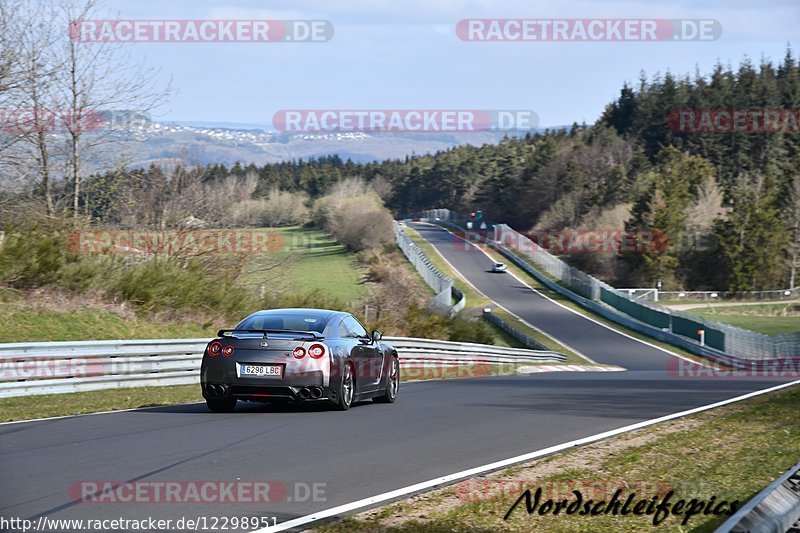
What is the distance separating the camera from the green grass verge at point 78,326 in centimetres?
2041

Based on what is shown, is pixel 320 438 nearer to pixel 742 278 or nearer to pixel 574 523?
pixel 574 523

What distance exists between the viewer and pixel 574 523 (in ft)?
22.1

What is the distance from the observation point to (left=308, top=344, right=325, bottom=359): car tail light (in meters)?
12.5

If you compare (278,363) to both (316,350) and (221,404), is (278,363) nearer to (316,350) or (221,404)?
(316,350)

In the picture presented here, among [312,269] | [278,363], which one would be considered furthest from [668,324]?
[278,363]

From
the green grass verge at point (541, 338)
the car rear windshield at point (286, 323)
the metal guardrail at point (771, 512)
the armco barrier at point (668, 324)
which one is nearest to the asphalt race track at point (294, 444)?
the car rear windshield at point (286, 323)

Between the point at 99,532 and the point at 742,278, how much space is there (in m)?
96.3

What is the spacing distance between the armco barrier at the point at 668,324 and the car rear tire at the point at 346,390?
125ft

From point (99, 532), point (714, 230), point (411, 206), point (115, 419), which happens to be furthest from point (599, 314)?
point (411, 206)

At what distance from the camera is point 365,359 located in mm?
14023

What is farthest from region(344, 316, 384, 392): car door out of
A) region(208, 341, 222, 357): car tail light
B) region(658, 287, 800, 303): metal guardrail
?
region(658, 287, 800, 303): metal guardrail

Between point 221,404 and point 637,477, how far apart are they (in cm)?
620

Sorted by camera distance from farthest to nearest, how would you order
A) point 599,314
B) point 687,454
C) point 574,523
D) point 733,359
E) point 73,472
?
point 599,314
point 733,359
point 687,454
point 73,472
point 574,523

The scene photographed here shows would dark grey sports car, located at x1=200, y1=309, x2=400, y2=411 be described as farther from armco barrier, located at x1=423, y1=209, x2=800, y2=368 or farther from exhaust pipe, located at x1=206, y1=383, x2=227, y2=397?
armco barrier, located at x1=423, y1=209, x2=800, y2=368
